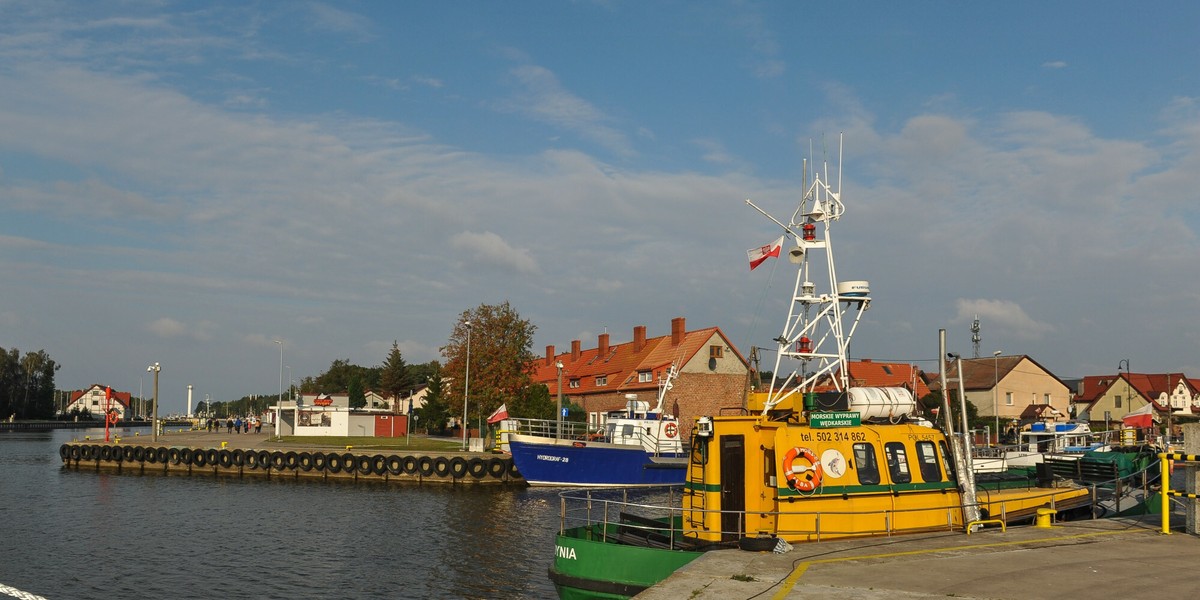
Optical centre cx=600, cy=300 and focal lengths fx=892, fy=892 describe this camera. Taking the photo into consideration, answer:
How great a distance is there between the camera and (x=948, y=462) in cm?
1759

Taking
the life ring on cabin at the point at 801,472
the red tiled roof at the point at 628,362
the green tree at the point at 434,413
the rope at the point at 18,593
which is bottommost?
the rope at the point at 18,593

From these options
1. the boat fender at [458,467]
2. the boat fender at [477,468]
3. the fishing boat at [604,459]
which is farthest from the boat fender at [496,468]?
the fishing boat at [604,459]

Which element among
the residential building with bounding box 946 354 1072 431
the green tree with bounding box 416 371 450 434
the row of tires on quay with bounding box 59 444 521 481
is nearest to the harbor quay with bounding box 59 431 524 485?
the row of tires on quay with bounding box 59 444 521 481

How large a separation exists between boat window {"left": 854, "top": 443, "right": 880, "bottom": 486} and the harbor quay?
33.9 m

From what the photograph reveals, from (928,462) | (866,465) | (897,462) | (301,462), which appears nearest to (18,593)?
(866,465)

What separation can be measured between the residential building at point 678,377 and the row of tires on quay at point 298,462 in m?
14.9

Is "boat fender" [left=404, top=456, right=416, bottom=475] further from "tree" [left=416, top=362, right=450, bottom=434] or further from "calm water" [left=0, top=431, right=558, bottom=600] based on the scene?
"tree" [left=416, top=362, right=450, bottom=434]

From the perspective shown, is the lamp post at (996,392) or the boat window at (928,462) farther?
the lamp post at (996,392)

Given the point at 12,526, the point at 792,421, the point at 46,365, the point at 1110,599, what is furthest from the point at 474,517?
the point at 46,365

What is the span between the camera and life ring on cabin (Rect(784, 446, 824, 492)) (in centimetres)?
1582

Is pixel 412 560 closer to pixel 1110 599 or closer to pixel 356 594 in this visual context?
pixel 356 594

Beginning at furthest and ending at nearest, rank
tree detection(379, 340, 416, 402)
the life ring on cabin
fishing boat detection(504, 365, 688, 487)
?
tree detection(379, 340, 416, 402) < fishing boat detection(504, 365, 688, 487) < the life ring on cabin

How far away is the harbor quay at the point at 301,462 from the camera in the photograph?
4894cm

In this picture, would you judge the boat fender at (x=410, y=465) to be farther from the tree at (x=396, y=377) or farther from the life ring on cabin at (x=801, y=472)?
the tree at (x=396, y=377)
